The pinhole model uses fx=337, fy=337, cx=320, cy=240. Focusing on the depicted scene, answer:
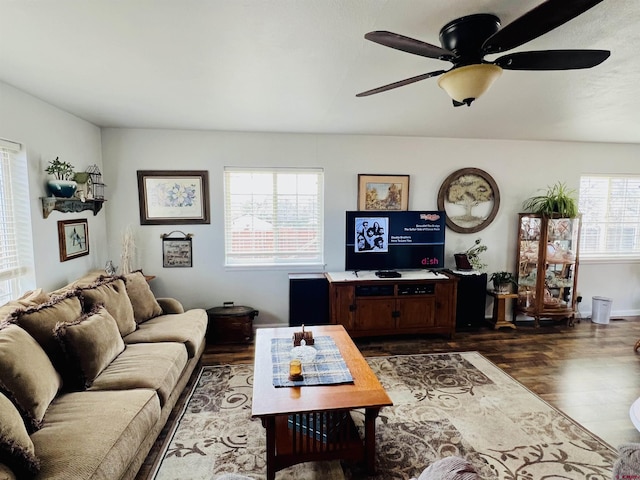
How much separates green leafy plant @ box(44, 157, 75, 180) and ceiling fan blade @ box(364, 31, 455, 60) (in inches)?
118

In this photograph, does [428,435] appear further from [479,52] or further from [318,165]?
[318,165]

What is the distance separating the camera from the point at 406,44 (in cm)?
149

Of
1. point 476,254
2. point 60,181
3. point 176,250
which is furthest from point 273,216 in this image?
point 476,254

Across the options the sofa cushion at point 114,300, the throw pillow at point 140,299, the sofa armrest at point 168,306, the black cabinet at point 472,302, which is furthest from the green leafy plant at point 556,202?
the sofa cushion at point 114,300

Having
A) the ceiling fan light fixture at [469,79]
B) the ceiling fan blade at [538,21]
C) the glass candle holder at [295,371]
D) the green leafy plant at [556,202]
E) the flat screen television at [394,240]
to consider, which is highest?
the ceiling fan blade at [538,21]

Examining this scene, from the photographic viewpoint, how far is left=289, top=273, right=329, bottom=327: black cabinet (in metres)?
4.04

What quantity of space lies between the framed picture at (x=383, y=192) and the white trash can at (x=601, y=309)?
120 inches

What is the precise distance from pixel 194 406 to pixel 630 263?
6.13 metres

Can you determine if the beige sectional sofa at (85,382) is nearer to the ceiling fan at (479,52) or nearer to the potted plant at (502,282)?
the ceiling fan at (479,52)

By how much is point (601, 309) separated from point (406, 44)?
5.11 metres

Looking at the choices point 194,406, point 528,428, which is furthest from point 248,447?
point 528,428

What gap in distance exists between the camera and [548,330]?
4.45 meters

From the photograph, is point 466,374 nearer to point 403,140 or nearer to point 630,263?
point 403,140

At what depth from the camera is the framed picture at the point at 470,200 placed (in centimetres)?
454
